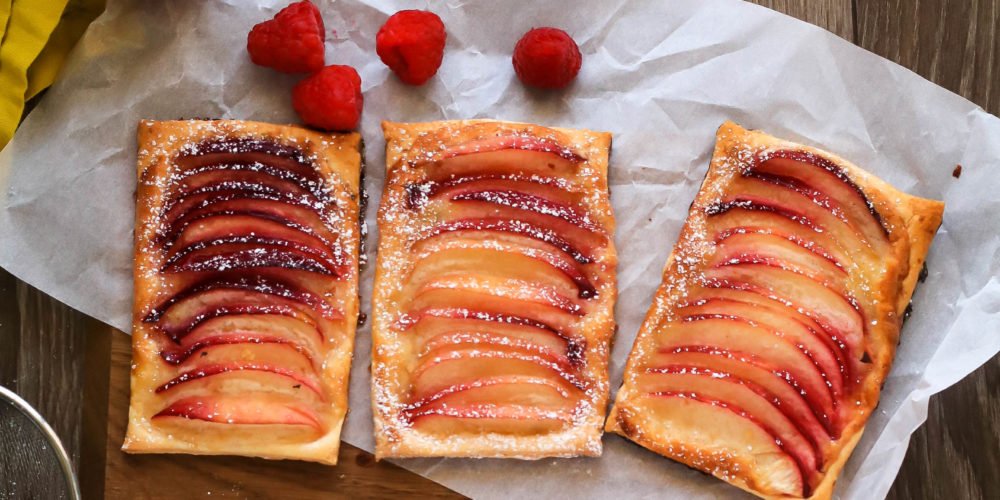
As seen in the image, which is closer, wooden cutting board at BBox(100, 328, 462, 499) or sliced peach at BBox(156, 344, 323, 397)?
sliced peach at BBox(156, 344, 323, 397)

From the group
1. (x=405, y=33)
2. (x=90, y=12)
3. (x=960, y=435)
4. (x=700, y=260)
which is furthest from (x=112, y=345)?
(x=960, y=435)

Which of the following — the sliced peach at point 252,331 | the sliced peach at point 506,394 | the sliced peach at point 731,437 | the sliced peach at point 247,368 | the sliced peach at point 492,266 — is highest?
the sliced peach at point 492,266

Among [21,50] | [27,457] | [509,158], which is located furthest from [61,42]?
[509,158]

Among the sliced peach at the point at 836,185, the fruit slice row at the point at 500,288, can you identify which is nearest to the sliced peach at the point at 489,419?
the fruit slice row at the point at 500,288

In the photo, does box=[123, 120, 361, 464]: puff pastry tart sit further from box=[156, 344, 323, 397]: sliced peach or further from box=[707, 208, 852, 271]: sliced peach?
box=[707, 208, 852, 271]: sliced peach

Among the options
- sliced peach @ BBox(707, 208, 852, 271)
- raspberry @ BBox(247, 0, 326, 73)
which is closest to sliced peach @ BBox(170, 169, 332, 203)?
raspberry @ BBox(247, 0, 326, 73)

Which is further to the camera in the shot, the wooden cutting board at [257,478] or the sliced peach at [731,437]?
the wooden cutting board at [257,478]

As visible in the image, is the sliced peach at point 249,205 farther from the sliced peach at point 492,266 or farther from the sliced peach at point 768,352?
the sliced peach at point 768,352
